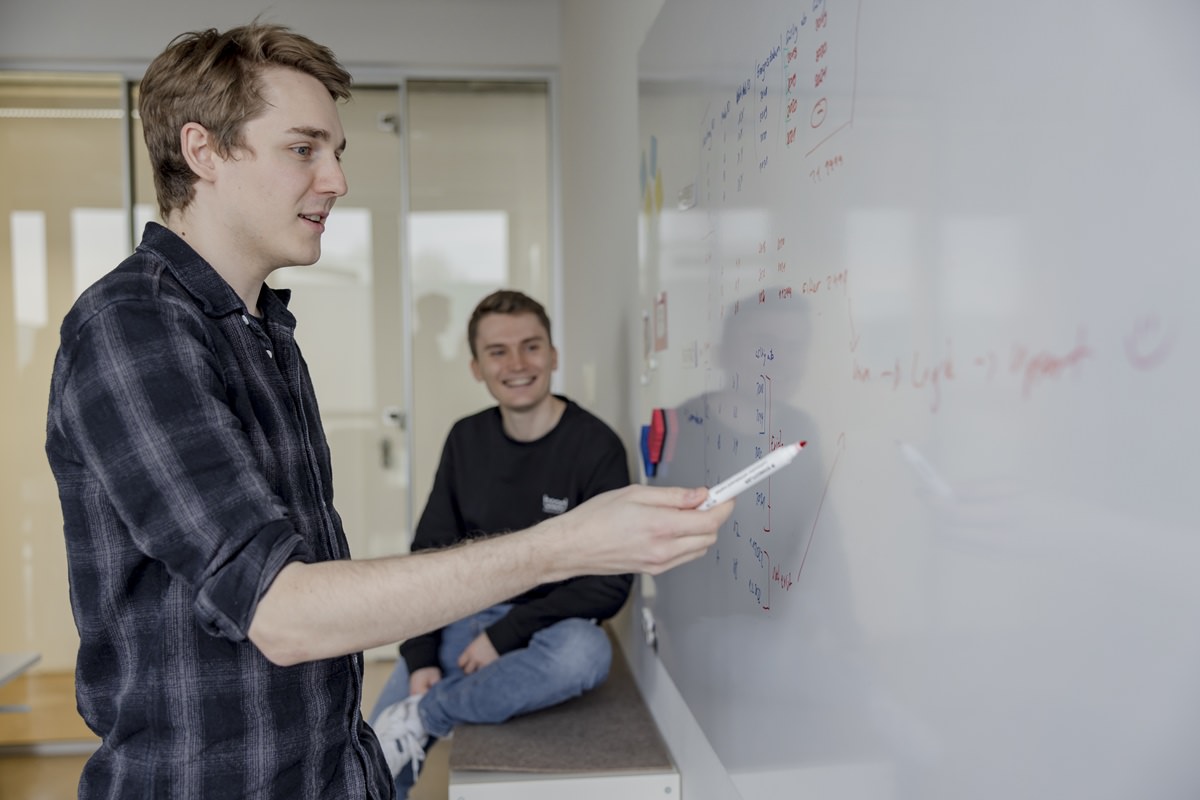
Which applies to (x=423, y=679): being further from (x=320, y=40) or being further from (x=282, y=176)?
(x=320, y=40)

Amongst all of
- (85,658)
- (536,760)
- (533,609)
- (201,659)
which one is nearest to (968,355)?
(201,659)

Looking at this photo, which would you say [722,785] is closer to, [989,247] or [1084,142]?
[989,247]

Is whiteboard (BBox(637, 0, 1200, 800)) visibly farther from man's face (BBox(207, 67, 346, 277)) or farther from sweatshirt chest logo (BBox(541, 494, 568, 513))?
sweatshirt chest logo (BBox(541, 494, 568, 513))

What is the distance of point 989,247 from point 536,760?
58.3 inches

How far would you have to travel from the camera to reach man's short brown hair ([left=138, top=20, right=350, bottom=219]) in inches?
41.9

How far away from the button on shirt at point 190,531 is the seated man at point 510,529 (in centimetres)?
85

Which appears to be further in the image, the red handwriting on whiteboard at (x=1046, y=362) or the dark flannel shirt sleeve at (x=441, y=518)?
the dark flannel shirt sleeve at (x=441, y=518)

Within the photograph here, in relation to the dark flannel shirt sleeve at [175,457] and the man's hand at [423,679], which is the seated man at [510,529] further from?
the dark flannel shirt sleeve at [175,457]

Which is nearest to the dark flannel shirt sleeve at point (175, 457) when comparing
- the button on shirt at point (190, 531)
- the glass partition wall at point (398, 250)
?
the button on shirt at point (190, 531)

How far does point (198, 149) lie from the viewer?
1.08 meters

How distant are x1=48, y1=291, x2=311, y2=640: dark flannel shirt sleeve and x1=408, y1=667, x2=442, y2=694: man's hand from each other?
147cm

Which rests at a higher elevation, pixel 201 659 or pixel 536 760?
pixel 201 659

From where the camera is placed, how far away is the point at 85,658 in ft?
3.38

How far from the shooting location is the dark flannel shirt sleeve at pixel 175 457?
828mm
